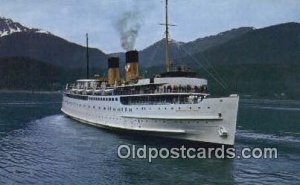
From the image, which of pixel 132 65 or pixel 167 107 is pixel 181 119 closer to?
pixel 167 107

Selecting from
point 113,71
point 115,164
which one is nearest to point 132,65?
point 113,71

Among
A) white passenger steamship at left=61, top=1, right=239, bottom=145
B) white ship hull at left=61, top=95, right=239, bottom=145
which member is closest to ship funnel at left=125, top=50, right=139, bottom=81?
white passenger steamship at left=61, top=1, right=239, bottom=145

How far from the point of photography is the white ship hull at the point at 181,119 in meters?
41.4

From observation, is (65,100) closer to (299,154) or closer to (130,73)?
(130,73)

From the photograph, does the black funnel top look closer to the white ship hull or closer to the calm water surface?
the white ship hull

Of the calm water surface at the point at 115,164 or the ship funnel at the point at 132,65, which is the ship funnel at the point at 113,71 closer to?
the ship funnel at the point at 132,65

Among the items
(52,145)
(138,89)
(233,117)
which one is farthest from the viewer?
(138,89)

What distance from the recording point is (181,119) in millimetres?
44875

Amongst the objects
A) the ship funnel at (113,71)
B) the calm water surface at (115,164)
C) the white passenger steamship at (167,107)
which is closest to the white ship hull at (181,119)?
the white passenger steamship at (167,107)

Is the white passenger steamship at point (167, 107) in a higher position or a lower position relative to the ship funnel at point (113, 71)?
lower

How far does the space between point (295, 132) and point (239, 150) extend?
811 inches

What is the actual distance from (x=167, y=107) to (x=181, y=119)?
2.36m

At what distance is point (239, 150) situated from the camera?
1779 inches

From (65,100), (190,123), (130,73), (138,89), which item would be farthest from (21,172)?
(65,100)
